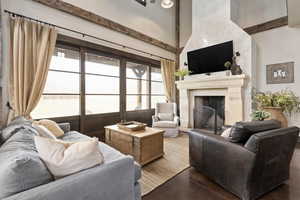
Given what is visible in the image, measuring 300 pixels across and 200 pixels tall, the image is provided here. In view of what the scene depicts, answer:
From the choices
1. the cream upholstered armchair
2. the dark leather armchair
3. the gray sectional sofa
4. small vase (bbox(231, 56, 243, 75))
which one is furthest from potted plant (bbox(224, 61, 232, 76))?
the gray sectional sofa

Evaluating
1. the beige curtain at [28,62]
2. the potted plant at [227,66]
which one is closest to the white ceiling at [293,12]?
the potted plant at [227,66]

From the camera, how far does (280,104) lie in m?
3.44

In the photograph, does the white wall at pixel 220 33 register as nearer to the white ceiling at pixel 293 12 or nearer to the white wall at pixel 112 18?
the white ceiling at pixel 293 12

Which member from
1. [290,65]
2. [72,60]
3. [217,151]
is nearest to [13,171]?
[217,151]

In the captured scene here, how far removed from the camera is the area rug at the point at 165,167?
1.95 m

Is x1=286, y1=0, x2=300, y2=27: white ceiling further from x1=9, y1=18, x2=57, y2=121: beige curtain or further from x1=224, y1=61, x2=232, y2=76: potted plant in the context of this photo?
x1=9, y1=18, x2=57, y2=121: beige curtain

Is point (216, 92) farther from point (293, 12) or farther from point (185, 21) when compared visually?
point (185, 21)

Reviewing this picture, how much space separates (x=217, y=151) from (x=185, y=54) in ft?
12.7

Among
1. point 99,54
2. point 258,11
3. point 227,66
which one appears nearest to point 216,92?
point 227,66

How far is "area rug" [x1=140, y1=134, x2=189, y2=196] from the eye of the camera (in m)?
1.95

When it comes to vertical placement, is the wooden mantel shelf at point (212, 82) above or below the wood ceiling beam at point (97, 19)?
below

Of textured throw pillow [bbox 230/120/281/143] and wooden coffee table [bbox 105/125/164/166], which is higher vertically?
textured throw pillow [bbox 230/120/281/143]

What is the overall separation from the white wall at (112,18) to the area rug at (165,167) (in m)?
2.57

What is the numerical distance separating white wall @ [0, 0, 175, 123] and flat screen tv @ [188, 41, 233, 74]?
1159 mm
